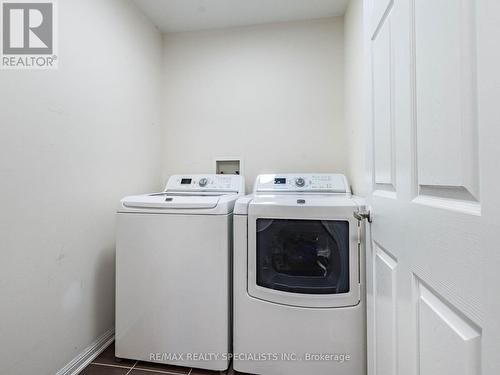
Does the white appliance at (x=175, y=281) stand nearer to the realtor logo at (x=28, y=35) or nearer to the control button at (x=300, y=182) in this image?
the control button at (x=300, y=182)

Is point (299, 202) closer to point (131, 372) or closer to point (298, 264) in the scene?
point (298, 264)

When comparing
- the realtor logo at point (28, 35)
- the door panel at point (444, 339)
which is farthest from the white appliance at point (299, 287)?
the realtor logo at point (28, 35)

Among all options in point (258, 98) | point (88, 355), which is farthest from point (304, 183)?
point (88, 355)

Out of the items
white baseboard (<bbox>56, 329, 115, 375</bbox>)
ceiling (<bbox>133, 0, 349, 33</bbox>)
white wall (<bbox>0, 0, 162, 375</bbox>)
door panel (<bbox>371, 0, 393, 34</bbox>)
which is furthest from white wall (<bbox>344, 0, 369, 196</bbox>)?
white baseboard (<bbox>56, 329, 115, 375</bbox>)

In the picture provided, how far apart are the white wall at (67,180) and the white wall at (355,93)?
1.55 meters

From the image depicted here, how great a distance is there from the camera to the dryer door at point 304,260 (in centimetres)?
126

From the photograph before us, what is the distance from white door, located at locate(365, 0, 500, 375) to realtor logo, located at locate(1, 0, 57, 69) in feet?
4.81

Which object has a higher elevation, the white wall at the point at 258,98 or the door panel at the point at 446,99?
the white wall at the point at 258,98

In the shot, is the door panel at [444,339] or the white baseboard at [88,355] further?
the white baseboard at [88,355]

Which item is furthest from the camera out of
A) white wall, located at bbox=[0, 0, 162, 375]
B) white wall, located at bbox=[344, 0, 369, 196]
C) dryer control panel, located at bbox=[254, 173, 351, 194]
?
dryer control panel, located at bbox=[254, 173, 351, 194]

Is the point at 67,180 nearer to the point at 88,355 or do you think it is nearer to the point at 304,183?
the point at 88,355

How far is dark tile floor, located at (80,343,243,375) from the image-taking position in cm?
140

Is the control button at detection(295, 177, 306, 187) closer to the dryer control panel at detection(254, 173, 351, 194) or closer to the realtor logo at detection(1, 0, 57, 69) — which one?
the dryer control panel at detection(254, 173, 351, 194)

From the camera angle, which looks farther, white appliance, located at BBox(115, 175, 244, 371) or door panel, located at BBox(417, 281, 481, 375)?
white appliance, located at BBox(115, 175, 244, 371)
